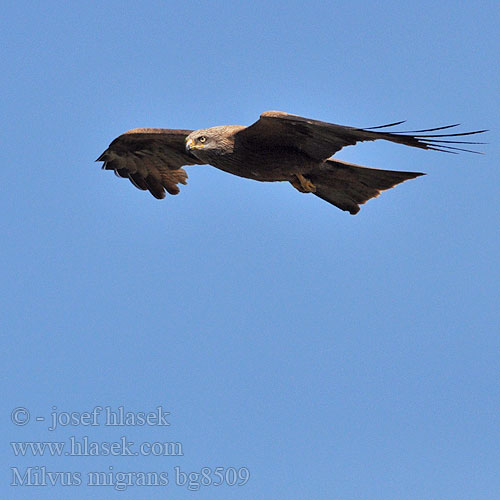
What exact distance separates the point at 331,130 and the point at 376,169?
67.4 inches

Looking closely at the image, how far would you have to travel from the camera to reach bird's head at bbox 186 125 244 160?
37.2 feet

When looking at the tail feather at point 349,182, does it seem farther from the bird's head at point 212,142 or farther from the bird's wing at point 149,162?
the bird's wing at point 149,162

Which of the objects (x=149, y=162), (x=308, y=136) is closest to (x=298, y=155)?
(x=308, y=136)

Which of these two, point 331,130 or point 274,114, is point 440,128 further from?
point 274,114

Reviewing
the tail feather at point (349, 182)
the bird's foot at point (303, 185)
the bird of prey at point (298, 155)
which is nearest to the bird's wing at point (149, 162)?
the bird of prey at point (298, 155)

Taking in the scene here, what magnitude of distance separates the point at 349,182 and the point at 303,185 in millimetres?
581

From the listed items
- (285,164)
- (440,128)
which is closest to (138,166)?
(285,164)

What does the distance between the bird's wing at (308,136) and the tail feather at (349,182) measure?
0.87 m

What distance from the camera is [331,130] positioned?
1012 cm

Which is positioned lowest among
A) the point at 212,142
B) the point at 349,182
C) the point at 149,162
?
the point at 349,182

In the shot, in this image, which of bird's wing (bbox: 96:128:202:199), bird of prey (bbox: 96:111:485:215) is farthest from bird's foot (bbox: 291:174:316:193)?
bird's wing (bbox: 96:128:202:199)

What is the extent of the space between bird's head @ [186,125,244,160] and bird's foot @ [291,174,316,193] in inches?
40.4

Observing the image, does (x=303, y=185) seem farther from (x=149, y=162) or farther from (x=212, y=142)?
(x=149, y=162)

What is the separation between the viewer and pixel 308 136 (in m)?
10.6
